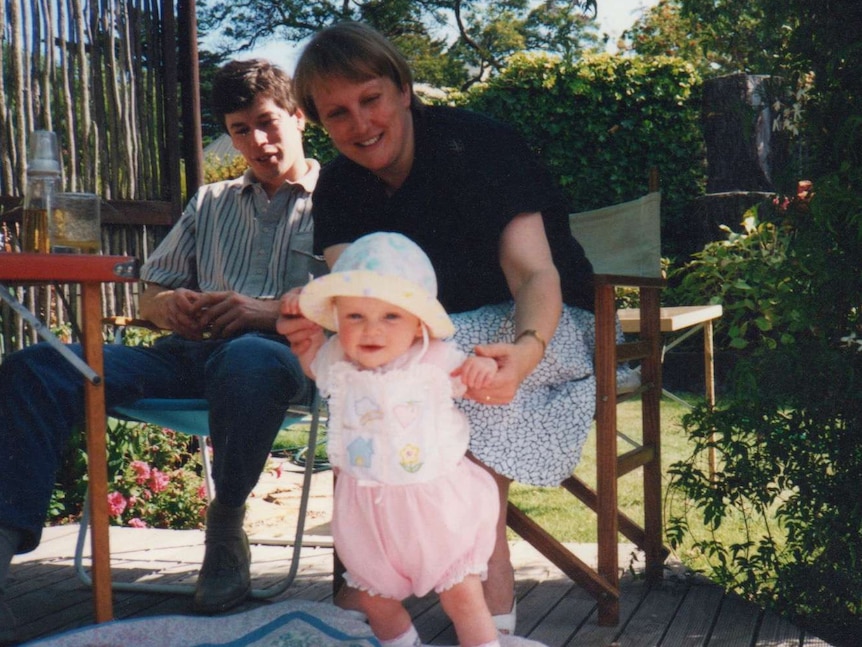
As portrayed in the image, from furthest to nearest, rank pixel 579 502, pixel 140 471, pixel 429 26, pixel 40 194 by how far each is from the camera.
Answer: pixel 429 26
pixel 579 502
pixel 140 471
pixel 40 194

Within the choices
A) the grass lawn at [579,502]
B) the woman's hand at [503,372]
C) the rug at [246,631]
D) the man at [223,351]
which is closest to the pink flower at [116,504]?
the man at [223,351]

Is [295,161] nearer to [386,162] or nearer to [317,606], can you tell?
[386,162]

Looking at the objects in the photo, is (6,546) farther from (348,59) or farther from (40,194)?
(348,59)

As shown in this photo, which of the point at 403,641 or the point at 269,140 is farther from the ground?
the point at 269,140

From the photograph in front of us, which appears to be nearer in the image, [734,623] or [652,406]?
[734,623]

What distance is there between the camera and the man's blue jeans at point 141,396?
211cm

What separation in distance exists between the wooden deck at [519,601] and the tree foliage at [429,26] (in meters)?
18.1

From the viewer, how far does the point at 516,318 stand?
2029 millimetres

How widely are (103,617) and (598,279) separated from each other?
135 centimetres

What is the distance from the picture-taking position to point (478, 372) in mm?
1769

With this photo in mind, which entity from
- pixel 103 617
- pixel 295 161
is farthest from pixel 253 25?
pixel 103 617

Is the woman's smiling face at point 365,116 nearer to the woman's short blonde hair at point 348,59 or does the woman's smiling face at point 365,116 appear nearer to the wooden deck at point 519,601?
the woman's short blonde hair at point 348,59

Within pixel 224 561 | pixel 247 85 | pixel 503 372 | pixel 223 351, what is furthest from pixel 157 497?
pixel 503 372

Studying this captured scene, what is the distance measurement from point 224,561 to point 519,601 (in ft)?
2.60
